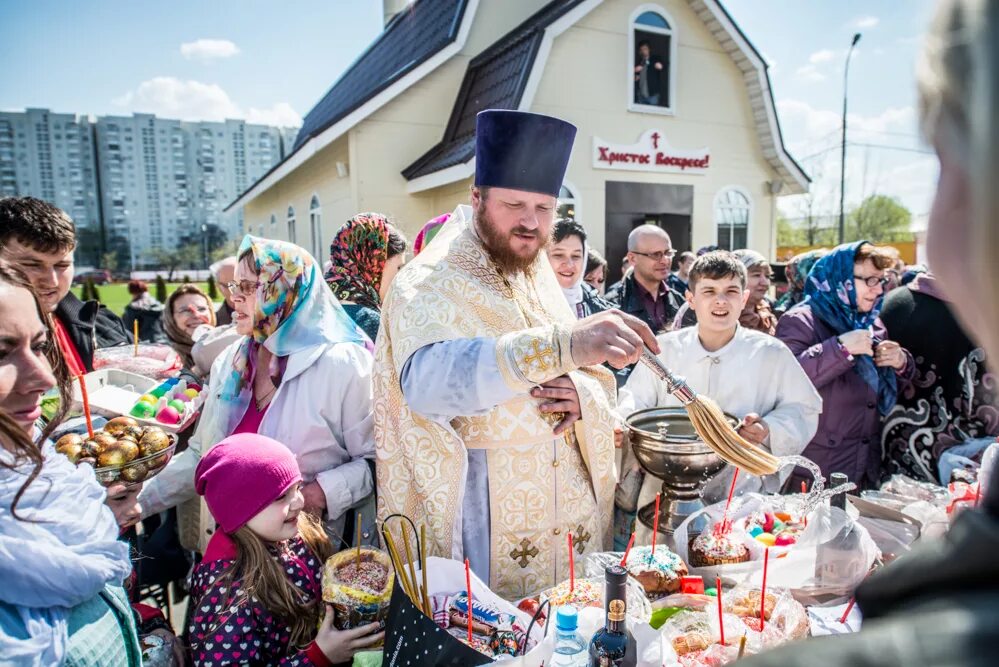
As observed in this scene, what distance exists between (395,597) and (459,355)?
0.70 m

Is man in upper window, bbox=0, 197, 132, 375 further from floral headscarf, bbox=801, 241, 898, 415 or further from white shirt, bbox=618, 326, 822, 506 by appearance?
floral headscarf, bbox=801, 241, 898, 415

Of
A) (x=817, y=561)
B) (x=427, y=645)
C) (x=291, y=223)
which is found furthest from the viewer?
(x=291, y=223)

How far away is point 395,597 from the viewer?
56.9 inches

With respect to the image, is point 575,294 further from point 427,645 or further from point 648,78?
point 648,78

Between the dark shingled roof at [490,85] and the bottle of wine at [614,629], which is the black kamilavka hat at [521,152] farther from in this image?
the dark shingled roof at [490,85]

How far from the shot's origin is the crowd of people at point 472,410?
1.65ft

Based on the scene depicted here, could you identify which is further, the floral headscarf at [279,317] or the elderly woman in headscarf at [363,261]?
the elderly woman in headscarf at [363,261]

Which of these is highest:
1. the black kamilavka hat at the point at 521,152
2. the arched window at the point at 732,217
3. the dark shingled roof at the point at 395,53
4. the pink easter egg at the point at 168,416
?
the dark shingled roof at the point at 395,53

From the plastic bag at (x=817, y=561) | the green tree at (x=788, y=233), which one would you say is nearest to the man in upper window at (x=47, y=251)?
the plastic bag at (x=817, y=561)

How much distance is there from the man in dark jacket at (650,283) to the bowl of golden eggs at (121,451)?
12.3 feet

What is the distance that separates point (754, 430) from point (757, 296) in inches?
101

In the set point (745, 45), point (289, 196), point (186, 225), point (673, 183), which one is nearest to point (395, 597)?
point (673, 183)

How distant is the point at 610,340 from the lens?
5.61 feet

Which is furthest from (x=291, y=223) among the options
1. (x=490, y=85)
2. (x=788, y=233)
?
(x=788, y=233)
